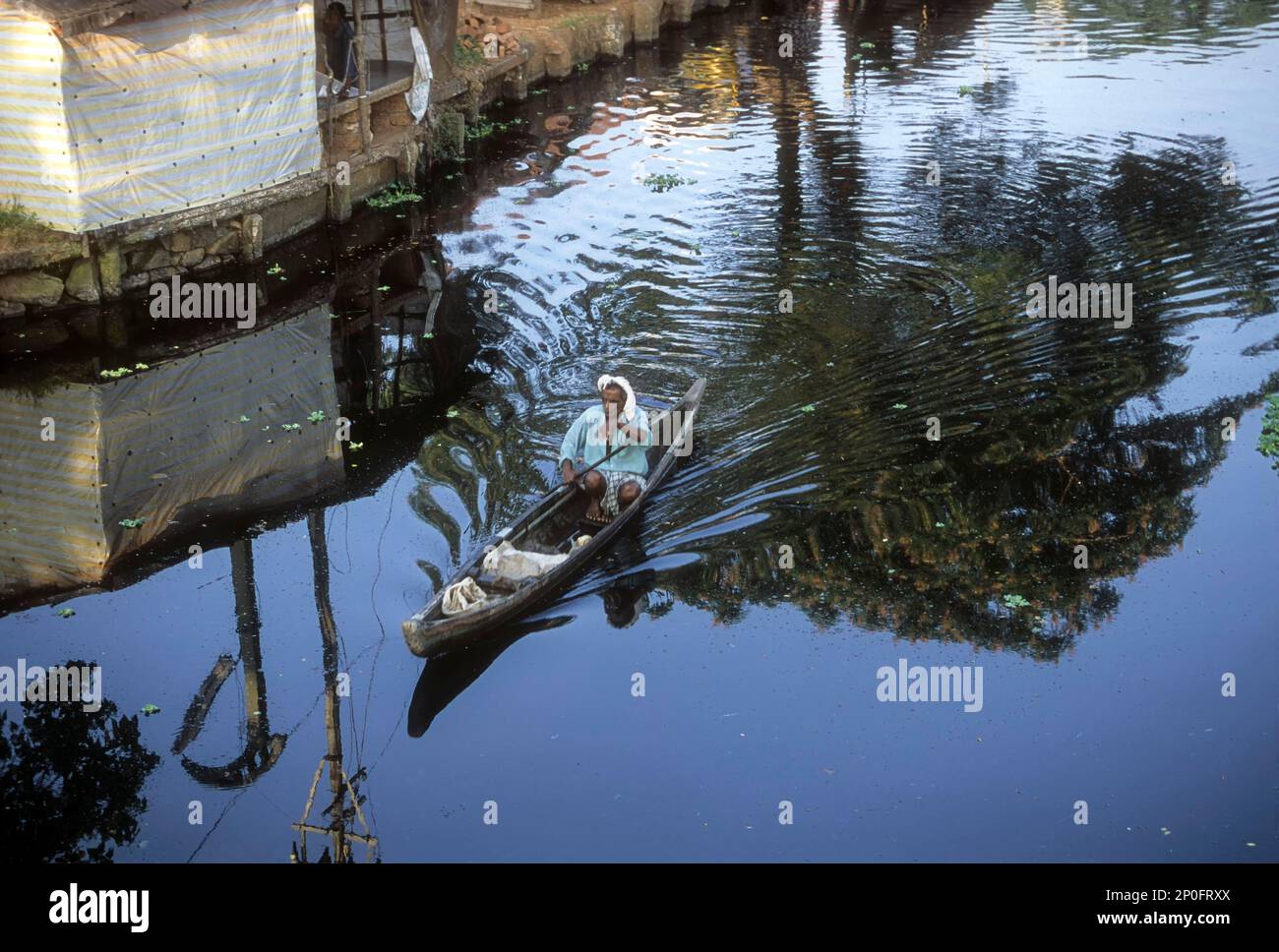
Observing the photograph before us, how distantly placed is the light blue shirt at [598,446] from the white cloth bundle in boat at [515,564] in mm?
1597

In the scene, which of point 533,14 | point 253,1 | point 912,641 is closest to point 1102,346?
point 912,641

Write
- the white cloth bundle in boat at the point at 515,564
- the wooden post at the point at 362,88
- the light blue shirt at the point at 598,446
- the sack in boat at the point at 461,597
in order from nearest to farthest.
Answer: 1. the sack in boat at the point at 461,597
2. the white cloth bundle in boat at the point at 515,564
3. the light blue shirt at the point at 598,446
4. the wooden post at the point at 362,88

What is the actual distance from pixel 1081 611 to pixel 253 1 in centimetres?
1532

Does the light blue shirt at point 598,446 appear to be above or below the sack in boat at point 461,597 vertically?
above

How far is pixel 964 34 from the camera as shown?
37.8m

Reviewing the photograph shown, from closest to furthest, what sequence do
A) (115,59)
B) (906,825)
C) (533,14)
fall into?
(906,825) → (115,59) → (533,14)

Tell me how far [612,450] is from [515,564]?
1915mm

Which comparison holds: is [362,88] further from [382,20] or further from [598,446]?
[598,446]

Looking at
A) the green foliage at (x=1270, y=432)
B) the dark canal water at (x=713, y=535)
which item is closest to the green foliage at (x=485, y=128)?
the dark canal water at (x=713, y=535)

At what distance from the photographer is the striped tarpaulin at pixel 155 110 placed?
58.5 feet

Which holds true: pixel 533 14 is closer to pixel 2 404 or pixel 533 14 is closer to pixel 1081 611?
pixel 2 404

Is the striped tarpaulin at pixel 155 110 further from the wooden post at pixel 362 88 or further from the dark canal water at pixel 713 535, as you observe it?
the dark canal water at pixel 713 535

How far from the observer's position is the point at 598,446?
13.9 meters

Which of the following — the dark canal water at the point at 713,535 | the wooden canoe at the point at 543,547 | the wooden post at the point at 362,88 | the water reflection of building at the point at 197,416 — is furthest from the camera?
the wooden post at the point at 362,88
